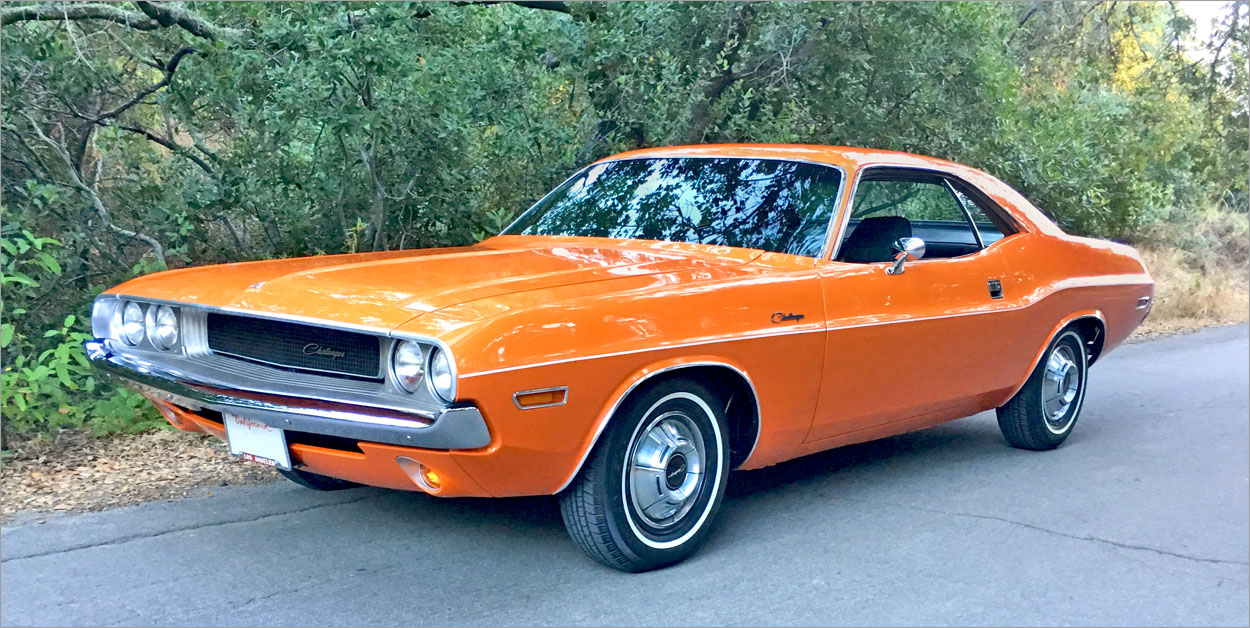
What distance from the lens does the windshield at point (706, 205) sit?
4977mm

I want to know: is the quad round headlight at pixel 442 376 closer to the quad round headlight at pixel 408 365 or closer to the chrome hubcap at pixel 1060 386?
the quad round headlight at pixel 408 365

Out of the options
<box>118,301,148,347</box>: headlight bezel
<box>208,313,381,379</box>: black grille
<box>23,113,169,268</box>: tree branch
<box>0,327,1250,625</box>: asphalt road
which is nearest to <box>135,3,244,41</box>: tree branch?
<box>23,113,169,268</box>: tree branch

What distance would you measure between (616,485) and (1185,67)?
13.7 meters

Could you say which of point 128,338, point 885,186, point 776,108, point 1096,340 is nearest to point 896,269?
point 885,186

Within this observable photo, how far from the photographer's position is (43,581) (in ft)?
12.6

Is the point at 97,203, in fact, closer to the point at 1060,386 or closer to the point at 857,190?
the point at 857,190

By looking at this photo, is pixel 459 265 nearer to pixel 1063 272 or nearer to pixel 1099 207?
pixel 1063 272

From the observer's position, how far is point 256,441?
3.90m

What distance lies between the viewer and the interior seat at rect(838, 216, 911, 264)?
502 cm

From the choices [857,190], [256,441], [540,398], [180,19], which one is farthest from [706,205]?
[180,19]

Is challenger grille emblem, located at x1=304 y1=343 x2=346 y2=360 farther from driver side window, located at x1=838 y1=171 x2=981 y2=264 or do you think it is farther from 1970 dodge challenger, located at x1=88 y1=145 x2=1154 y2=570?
driver side window, located at x1=838 y1=171 x2=981 y2=264

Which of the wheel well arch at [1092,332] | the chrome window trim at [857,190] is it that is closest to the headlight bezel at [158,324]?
the chrome window trim at [857,190]

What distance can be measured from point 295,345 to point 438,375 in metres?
0.66

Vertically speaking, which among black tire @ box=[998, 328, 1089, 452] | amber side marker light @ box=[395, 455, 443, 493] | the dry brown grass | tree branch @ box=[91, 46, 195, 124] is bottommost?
the dry brown grass
